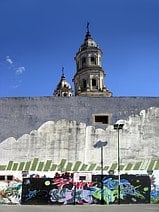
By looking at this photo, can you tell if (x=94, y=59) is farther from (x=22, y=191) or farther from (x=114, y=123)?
(x=22, y=191)

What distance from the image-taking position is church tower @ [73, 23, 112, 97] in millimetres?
52344

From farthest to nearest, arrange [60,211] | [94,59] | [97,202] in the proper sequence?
[94,59]
[97,202]
[60,211]

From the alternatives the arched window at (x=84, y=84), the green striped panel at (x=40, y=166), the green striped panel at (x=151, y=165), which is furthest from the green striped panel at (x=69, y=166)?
the arched window at (x=84, y=84)

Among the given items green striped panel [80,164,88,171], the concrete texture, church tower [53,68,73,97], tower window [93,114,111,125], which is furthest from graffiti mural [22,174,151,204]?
church tower [53,68,73,97]

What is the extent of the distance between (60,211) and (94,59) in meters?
36.8

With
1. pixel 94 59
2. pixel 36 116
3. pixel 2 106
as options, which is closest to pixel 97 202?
pixel 36 116

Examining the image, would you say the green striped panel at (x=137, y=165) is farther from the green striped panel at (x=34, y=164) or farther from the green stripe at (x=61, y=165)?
the green striped panel at (x=34, y=164)

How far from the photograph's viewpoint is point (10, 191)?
2375cm

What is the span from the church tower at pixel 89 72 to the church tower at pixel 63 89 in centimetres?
963

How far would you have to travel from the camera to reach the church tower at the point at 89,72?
52344 millimetres

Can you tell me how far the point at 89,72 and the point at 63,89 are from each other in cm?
1346

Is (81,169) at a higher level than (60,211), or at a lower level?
higher

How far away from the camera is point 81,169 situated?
24.1 m

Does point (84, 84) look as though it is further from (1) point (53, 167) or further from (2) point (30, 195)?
(2) point (30, 195)
